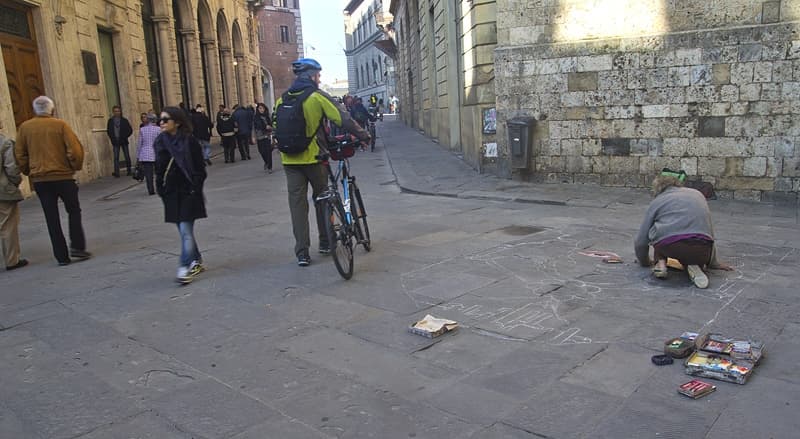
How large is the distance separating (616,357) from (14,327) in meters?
4.17

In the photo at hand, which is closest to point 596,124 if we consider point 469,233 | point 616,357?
point 469,233

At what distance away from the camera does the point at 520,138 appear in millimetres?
10625

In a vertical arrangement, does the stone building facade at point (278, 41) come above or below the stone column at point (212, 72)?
above

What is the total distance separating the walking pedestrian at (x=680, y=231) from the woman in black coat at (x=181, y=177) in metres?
3.93

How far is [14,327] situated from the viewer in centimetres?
446

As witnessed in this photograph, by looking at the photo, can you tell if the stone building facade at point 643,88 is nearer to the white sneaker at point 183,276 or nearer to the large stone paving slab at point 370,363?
the white sneaker at point 183,276

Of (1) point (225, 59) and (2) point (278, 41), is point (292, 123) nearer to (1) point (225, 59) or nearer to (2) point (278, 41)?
(1) point (225, 59)

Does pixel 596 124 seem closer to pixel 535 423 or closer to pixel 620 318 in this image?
pixel 620 318

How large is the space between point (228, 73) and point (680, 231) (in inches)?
1075

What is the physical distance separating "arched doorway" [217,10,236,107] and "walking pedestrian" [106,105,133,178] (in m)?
14.3

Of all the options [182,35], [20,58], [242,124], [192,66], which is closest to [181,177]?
[20,58]

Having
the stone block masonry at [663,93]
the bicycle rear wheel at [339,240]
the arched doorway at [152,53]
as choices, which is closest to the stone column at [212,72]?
the arched doorway at [152,53]

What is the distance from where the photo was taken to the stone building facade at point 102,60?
12391 mm

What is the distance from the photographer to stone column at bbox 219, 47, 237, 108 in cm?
2894
